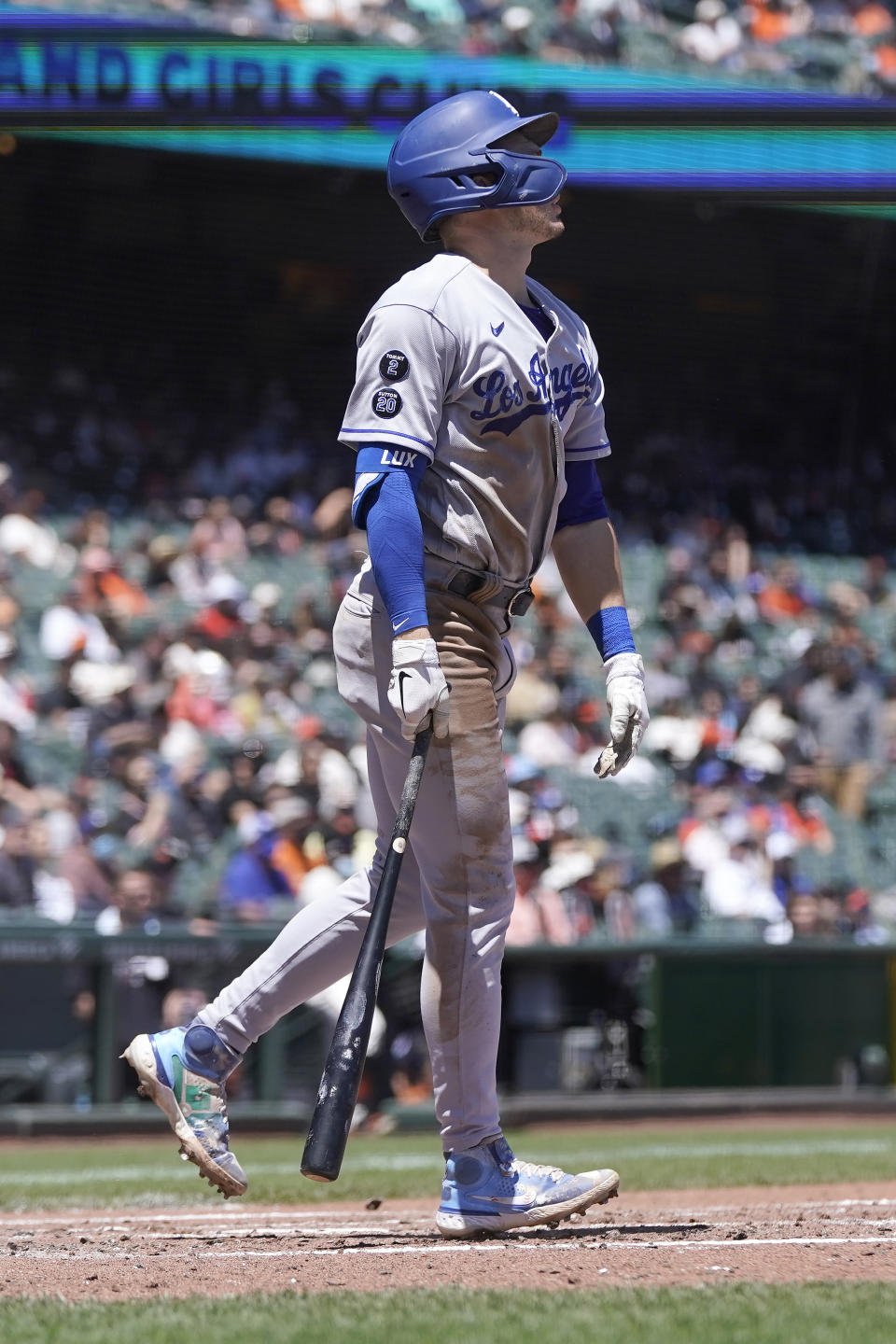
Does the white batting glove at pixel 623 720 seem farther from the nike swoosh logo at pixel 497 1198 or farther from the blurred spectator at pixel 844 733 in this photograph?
the blurred spectator at pixel 844 733

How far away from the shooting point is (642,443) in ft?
54.6

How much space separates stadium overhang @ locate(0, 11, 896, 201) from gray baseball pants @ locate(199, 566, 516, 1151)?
9.49m

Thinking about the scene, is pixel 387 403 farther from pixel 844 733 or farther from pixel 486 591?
pixel 844 733

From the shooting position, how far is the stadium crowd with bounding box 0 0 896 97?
1394 centimetres

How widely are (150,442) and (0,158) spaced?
2.63 metres

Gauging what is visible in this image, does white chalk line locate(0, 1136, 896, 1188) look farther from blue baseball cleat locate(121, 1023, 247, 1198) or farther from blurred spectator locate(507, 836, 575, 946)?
blue baseball cleat locate(121, 1023, 247, 1198)

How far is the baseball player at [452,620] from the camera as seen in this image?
329 centimetres

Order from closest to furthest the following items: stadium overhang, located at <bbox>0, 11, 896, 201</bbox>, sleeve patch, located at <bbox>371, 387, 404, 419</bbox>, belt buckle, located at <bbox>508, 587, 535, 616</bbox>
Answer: sleeve patch, located at <bbox>371, 387, 404, 419</bbox> → belt buckle, located at <bbox>508, 587, 535, 616</bbox> → stadium overhang, located at <bbox>0, 11, 896, 201</bbox>

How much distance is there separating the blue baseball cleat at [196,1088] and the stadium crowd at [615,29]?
1133 cm

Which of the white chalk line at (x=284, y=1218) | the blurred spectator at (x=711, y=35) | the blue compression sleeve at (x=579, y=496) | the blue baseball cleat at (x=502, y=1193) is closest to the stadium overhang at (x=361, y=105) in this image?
the blurred spectator at (x=711, y=35)

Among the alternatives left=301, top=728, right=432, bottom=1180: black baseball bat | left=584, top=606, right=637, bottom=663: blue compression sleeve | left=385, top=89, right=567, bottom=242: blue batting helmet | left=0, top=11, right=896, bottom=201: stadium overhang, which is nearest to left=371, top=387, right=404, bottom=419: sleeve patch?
left=385, top=89, right=567, bottom=242: blue batting helmet

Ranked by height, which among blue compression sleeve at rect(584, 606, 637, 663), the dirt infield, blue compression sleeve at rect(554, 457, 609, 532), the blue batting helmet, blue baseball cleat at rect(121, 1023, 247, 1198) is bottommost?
the dirt infield

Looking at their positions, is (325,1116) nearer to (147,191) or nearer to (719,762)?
(719,762)

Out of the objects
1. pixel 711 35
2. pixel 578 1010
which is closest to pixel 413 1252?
pixel 578 1010
